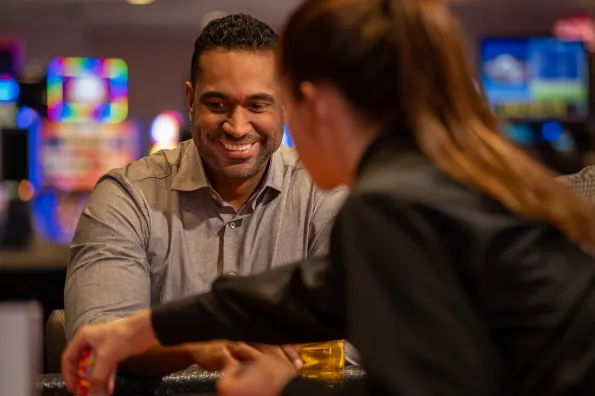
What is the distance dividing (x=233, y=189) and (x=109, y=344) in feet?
3.40

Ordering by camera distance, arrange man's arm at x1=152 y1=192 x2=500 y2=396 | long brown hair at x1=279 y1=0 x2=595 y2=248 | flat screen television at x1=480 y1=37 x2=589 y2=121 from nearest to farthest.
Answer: man's arm at x1=152 y1=192 x2=500 y2=396 → long brown hair at x1=279 y1=0 x2=595 y2=248 → flat screen television at x1=480 y1=37 x2=589 y2=121

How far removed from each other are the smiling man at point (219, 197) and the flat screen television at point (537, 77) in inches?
310

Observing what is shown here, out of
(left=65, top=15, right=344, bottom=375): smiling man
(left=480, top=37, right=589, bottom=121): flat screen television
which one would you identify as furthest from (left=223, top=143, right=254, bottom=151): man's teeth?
(left=480, top=37, right=589, bottom=121): flat screen television

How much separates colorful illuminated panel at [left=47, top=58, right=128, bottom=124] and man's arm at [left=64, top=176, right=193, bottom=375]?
322 inches

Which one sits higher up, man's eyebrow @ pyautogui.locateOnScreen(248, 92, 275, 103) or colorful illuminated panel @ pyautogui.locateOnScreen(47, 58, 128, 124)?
man's eyebrow @ pyautogui.locateOnScreen(248, 92, 275, 103)

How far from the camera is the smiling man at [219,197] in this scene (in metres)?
2.36

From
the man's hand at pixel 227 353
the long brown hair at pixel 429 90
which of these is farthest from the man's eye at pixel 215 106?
the long brown hair at pixel 429 90

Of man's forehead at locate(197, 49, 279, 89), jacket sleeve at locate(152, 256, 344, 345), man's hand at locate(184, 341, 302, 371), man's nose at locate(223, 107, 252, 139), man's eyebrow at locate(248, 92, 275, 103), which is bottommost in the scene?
man's hand at locate(184, 341, 302, 371)

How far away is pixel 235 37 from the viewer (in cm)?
242

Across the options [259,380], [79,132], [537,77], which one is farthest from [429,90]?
[79,132]

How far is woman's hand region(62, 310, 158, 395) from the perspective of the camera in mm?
1462

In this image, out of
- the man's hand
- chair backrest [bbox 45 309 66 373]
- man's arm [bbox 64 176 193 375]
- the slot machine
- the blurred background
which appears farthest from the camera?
the slot machine

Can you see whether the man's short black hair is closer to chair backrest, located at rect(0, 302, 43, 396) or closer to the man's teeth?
the man's teeth

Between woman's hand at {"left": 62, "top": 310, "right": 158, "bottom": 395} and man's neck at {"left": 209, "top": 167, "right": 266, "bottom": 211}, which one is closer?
woman's hand at {"left": 62, "top": 310, "right": 158, "bottom": 395}
